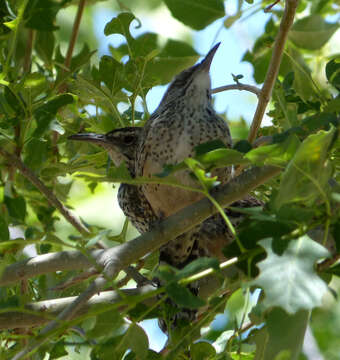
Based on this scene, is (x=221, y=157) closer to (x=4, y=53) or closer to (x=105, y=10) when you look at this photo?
(x=4, y=53)

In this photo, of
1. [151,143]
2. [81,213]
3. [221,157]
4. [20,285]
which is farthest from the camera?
[81,213]

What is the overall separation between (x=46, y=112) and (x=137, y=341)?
687 mm

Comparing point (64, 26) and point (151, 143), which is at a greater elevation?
point (64, 26)

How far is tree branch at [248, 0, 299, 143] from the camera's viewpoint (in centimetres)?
192

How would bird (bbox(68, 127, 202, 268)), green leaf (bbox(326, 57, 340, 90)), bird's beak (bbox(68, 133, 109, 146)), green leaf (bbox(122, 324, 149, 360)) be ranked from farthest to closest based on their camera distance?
1. bird's beak (bbox(68, 133, 109, 146))
2. bird (bbox(68, 127, 202, 268))
3. green leaf (bbox(326, 57, 340, 90))
4. green leaf (bbox(122, 324, 149, 360))

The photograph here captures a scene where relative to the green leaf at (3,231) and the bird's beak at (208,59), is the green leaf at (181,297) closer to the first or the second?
the green leaf at (3,231)

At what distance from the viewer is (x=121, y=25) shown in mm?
2305

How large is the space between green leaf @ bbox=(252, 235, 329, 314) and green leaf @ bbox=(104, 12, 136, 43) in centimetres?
136

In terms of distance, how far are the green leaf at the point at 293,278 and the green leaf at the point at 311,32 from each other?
129cm

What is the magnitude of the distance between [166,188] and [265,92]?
505 millimetres

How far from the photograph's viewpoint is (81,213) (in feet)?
11.3

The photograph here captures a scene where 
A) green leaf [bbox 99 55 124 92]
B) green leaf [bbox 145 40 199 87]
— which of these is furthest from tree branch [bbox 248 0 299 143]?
green leaf [bbox 99 55 124 92]

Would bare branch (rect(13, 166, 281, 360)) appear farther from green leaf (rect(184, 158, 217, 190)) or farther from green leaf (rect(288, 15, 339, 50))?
green leaf (rect(288, 15, 339, 50))

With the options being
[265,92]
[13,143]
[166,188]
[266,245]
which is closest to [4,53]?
[13,143]
